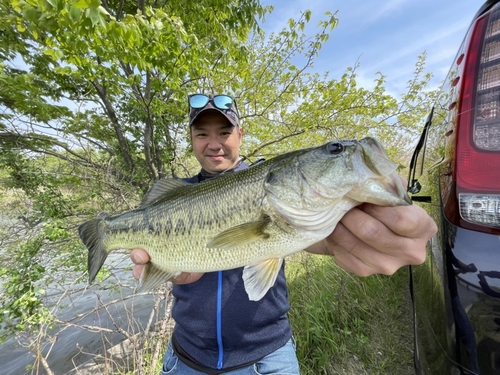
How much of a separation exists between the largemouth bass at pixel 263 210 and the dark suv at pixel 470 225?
0.25 m

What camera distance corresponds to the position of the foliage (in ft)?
14.3

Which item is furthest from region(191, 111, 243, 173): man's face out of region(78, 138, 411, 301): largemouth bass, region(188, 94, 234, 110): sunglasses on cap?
region(78, 138, 411, 301): largemouth bass

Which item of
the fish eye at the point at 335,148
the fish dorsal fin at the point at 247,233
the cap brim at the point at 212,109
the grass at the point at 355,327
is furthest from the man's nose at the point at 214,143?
the grass at the point at 355,327

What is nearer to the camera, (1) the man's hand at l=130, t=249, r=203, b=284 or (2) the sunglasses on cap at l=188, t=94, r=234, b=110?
(1) the man's hand at l=130, t=249, r=203, b=284

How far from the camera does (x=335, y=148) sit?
1.22 metres

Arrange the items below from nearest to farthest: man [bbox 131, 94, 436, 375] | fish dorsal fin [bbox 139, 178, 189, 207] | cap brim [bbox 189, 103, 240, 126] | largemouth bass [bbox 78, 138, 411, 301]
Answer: largemouth bass [bbox 78, 138, 411, 301], man [bbox 131, 94, 436, 375], fish dorsal fin [bbox 139, 178, 189, 207], cap brim [bbox 189, 103, 240, 126]

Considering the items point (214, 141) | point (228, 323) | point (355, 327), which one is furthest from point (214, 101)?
point (355, 327)

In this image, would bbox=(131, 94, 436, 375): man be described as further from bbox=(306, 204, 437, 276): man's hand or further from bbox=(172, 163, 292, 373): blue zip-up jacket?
bbox=(306, 204, 437, 276): man's hand

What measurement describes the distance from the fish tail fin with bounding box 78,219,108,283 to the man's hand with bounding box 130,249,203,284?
0.29m

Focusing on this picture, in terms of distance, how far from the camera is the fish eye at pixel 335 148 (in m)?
1.21

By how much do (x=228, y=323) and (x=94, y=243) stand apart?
1.24 m

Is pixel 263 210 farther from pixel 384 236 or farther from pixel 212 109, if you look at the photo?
pixel 212 109

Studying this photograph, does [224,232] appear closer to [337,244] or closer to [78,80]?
[337,244]

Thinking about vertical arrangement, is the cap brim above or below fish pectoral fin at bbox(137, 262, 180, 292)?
above
